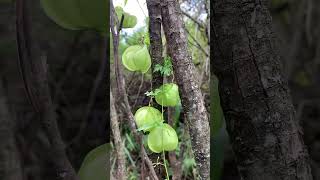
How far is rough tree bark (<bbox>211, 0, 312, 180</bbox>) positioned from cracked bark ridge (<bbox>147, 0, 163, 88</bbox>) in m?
0.36

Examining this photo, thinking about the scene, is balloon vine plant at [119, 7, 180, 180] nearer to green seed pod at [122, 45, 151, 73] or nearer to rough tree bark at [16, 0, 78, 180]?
→ green seed pod at [122, 45, 151, 73]

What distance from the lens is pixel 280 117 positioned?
839 mm

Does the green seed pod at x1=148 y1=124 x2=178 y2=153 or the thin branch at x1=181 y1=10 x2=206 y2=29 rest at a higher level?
the thin branch at x1=181 y1=10 x2=206 y2=29

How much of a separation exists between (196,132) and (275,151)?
38 centimetres

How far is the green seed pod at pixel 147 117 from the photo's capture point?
1.24m

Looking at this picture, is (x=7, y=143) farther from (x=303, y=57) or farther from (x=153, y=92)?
(x=303, y=57)

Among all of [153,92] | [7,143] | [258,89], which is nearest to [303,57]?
[258,89]

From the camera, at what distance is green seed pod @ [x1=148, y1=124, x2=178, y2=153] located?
1237mm

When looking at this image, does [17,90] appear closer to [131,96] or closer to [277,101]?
[131,96]

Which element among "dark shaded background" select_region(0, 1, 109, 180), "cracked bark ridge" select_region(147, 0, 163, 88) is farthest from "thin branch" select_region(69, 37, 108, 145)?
"cracked bark ridge" select_region(147, 0, 163, 88)

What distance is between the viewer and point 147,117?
4.07ft

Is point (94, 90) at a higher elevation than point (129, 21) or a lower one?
lower

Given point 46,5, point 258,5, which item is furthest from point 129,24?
point 258,5

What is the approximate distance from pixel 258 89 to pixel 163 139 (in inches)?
18.5
